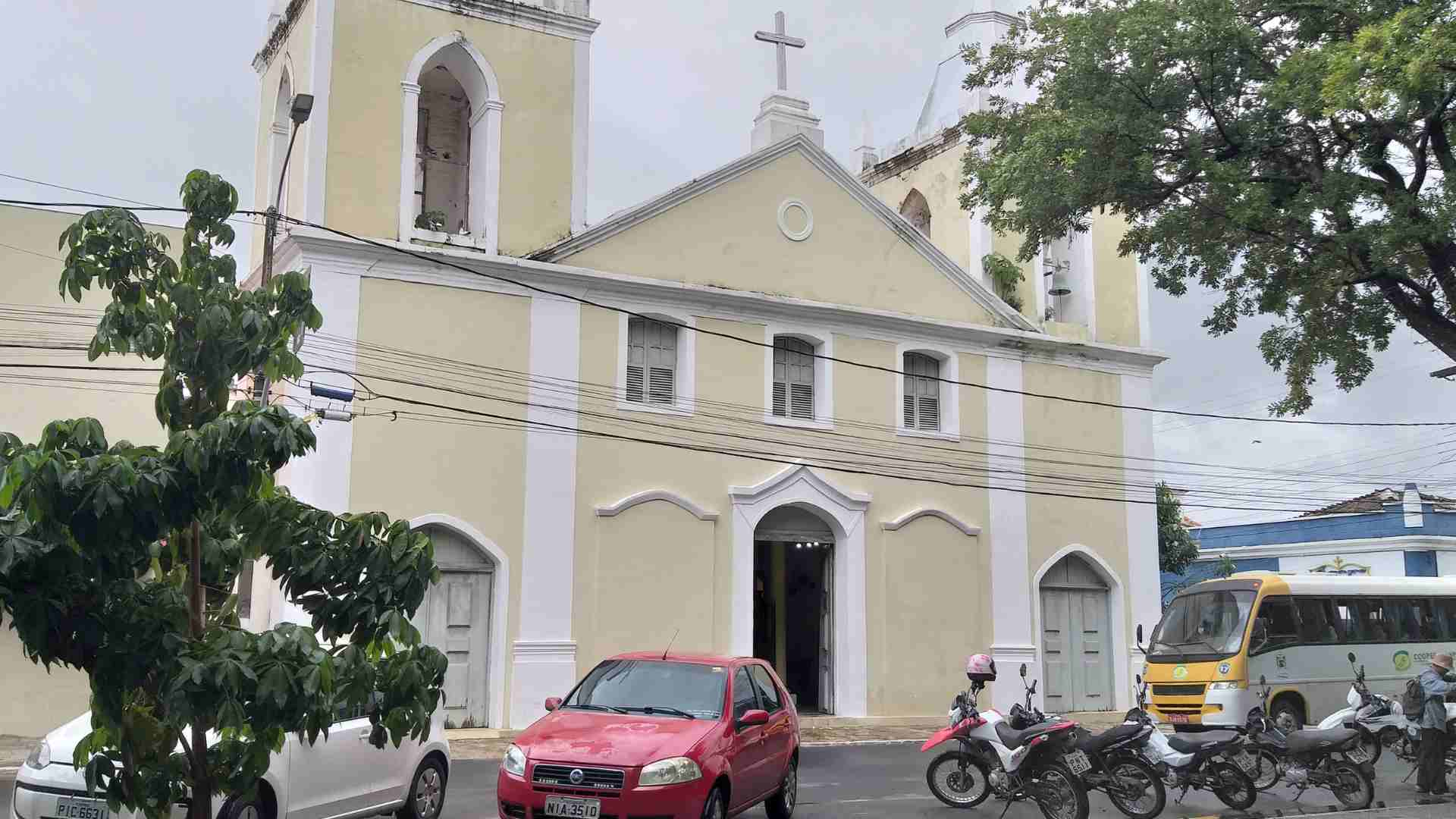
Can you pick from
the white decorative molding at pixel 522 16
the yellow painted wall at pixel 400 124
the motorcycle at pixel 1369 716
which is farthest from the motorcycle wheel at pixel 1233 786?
the white decorative molding at pixel 522 16

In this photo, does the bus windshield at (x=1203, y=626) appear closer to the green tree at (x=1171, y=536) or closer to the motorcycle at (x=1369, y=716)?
the motorcycle at (x=1369, y=716)

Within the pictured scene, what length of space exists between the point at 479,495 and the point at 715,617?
14.1 feet

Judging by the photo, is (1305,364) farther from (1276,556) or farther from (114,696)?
(1276,556)

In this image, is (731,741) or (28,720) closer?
(731,741)

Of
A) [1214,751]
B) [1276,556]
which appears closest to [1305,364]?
[1214,751]

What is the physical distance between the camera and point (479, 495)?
19.8 m

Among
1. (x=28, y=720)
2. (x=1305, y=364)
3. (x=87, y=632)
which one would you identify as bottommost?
(x=28, y=720)

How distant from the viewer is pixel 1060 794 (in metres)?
12.2

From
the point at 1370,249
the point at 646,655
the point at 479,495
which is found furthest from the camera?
the point at 479,495

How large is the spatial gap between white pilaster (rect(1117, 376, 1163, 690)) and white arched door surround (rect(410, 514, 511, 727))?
38.7 feet

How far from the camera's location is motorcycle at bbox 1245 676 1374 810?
13695 millimetres

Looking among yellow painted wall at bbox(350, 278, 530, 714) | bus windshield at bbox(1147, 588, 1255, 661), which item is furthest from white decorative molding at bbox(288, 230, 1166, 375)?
bus windshield at bbox(1147, 588, 1255, 661)

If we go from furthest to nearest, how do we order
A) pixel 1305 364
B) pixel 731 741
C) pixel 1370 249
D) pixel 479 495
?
pixel 479 495 < pixel 1305 364 < pixel 1370 249 < pixel 731 741

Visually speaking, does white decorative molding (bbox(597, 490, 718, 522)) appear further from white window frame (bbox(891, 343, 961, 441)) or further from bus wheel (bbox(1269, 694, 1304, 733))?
bus wheel (bbox(1269, 694, 1304, 733))
